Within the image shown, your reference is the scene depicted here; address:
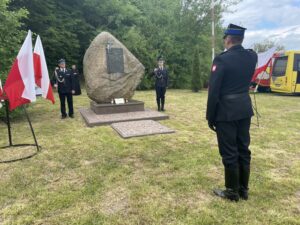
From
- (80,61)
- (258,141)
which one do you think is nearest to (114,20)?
(80,61)

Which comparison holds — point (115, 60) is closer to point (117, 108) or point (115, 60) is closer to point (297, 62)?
point (117, 108)

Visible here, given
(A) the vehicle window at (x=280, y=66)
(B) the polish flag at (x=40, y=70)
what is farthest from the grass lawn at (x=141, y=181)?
(A) the vehicle window at (x=280, y=66)

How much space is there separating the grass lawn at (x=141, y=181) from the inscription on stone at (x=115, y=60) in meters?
2.67

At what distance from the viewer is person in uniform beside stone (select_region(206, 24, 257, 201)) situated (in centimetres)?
350

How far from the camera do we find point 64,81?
8969mm

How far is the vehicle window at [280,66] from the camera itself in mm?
16616

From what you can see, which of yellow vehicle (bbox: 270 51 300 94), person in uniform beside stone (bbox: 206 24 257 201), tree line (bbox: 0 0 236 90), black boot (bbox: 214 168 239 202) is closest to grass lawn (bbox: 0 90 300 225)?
black boot (bbox: 214 168 239 202)

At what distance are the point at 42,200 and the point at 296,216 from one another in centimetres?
310

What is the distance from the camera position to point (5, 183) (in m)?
4.37

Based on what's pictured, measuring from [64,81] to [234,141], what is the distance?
6618 mm


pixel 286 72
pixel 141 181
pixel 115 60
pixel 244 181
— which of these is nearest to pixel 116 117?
pixel 115 60

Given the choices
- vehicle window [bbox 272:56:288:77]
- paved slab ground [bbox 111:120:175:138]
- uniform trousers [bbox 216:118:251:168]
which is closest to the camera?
uniform trousers [bbox 216:118:251:168]

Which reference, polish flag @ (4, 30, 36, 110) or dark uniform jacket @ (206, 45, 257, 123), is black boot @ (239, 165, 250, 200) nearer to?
dark uniform jacket @ (206, 45, 257, 123)

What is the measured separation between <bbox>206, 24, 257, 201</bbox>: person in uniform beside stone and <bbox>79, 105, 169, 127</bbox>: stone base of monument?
4.87 meters
